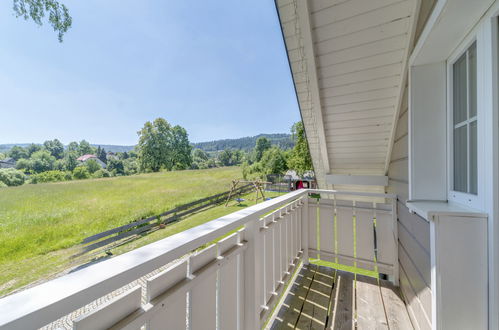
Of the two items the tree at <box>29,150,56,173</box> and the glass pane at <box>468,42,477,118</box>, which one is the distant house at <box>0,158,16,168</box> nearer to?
the tree at <box>29,150,56,173</box>

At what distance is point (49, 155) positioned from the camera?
4.04 metres

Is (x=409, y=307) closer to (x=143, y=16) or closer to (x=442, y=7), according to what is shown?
(x=442, y=7)

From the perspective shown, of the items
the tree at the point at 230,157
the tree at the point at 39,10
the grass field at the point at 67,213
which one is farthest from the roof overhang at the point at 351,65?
the tree at the point at 230,157

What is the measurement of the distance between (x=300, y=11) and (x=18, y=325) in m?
1.54

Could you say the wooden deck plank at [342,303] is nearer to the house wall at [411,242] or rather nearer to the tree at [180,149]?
the house wall at [411,242]

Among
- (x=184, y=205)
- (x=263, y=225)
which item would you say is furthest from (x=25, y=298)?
(x=184, y=205)

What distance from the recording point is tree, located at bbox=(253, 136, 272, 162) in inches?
448

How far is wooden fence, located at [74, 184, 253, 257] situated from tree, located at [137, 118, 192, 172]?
212cm

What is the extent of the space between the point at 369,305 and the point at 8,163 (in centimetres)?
543

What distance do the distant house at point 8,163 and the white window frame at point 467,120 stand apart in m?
5.39

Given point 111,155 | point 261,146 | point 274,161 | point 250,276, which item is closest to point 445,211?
point 250,276

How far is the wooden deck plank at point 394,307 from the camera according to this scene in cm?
120

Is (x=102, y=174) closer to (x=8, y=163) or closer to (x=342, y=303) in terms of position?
(x=8, y=163)

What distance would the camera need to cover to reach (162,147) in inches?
315
